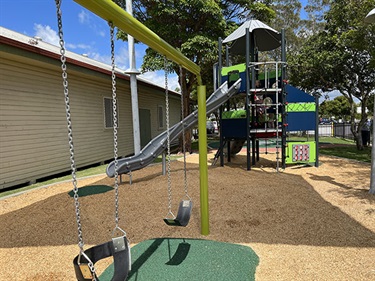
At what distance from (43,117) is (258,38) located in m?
7.97

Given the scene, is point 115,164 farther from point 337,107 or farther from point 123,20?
point 337,107

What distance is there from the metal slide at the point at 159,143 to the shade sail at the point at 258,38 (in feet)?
6.13

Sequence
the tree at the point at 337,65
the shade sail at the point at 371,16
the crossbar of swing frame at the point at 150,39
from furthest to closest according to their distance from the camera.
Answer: the tree at the point at 337,65 < the shade sail at the point at 371,16 < the crossbar of swing frame at the point at 150,39

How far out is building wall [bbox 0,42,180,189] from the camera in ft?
22.0

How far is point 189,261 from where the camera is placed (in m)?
2.86

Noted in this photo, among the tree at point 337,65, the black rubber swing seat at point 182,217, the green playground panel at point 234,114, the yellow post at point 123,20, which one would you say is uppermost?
the tree at point 337,65

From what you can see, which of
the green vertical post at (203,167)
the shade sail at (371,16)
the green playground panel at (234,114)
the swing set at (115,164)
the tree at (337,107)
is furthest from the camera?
the tree at (337,107)

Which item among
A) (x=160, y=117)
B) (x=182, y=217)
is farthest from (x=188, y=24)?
(x=182, y=217)

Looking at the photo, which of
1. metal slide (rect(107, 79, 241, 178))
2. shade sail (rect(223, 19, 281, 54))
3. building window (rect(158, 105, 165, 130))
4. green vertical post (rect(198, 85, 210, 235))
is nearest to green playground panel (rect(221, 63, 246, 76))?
metal slide (rect(107, 79, 241, 178))

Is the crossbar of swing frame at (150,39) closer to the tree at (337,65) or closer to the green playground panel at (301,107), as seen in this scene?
the green playground panel at (301,107)

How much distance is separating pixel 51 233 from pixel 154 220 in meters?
1.45

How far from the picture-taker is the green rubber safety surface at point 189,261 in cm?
260

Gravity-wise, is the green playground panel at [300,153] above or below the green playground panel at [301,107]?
below

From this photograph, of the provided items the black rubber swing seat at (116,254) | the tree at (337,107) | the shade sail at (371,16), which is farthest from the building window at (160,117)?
the tree at (337,107)
